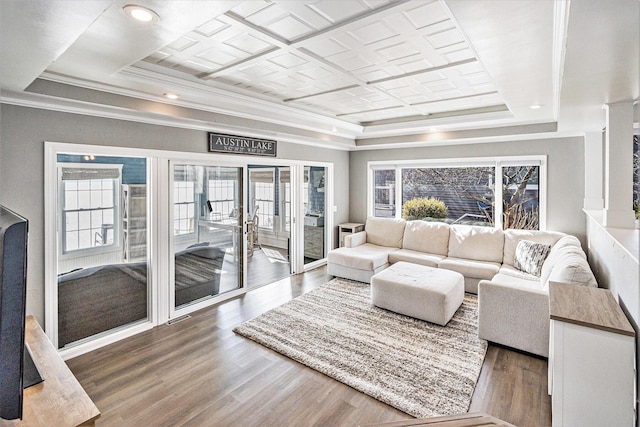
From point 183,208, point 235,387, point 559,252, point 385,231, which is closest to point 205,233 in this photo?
point 183,208

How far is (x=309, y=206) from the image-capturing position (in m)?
6.06

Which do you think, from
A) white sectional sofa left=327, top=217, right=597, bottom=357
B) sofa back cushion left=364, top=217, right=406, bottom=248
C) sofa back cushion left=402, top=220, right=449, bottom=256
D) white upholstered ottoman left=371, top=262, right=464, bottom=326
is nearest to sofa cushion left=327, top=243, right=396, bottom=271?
white sectional sofa left=327, top=217, right=597, bottom=357

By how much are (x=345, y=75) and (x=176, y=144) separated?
2042mm

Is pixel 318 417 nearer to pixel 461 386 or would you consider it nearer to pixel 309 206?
pixel 461 386

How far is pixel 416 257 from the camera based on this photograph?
5.10m

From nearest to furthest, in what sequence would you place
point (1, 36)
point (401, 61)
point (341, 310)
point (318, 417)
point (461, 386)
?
point (1, 36), point (318, 417), point (461, 386), point (401, 61), point (341, 310)

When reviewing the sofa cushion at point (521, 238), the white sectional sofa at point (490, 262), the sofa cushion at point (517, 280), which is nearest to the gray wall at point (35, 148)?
the white sectional sofa at point (490, 262)

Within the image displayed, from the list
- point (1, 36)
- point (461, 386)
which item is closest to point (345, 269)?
point (461, 386)

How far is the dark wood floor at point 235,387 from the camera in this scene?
2.28 metres

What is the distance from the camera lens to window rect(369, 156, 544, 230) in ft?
17.1

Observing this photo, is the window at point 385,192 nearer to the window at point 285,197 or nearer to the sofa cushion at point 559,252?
the window at point 285,197

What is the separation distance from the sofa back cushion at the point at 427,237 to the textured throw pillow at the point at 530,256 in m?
1.11

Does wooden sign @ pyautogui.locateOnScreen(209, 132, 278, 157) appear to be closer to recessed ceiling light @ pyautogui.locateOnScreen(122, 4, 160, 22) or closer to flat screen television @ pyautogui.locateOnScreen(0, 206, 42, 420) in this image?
recessed ceiling light @ pyautogui.locateOnScreen(122, 4, 160, 22)

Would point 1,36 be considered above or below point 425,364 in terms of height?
above
